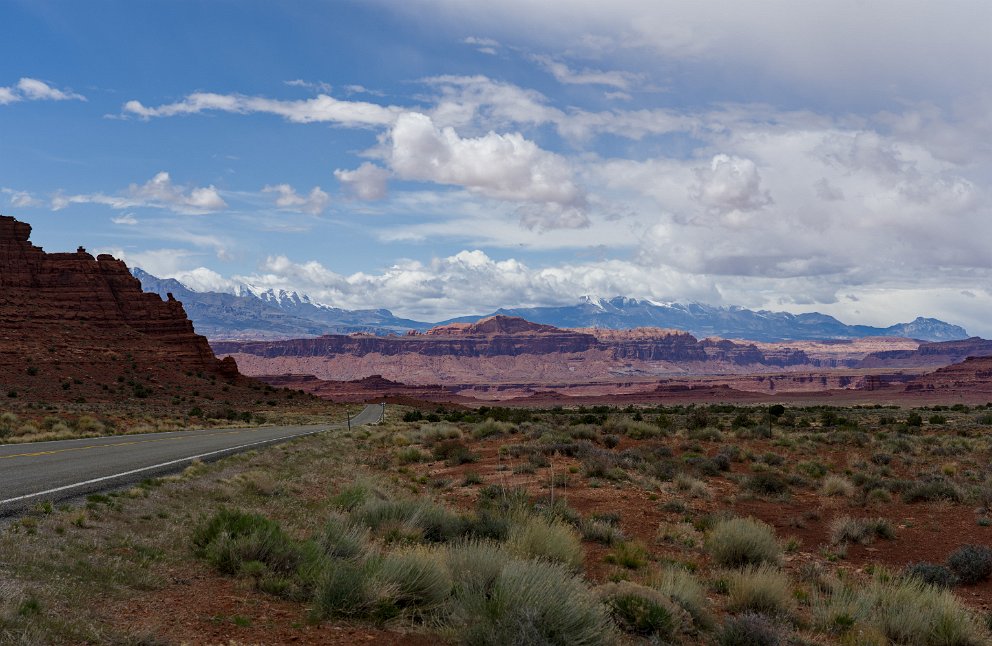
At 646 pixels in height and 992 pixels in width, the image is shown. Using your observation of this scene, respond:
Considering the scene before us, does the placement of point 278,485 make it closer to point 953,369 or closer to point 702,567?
point 702,567

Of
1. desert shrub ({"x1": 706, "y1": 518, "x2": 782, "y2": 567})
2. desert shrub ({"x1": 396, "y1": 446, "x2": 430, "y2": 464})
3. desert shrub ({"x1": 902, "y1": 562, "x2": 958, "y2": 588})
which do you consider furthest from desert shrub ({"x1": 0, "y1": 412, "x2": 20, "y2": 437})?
desert shrub ({"x1": 902, "y1": 562, "x2": 958, "y2": 588})

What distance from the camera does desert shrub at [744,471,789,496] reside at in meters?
19.1

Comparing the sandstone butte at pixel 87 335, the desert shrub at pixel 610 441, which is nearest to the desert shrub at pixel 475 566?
the desert shrub at pixel 610 441

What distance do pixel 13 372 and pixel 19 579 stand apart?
6803cm

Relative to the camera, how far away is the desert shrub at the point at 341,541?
883cm

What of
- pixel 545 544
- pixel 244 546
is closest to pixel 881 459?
pixel 545 544

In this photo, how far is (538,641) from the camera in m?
5.72

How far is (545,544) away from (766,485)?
37.7 ft

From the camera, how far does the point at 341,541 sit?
29.4ft

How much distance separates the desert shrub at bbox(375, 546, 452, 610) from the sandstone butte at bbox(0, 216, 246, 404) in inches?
2184

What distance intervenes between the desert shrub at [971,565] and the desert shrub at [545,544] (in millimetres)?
6448

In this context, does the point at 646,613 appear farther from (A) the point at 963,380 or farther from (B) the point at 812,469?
(A) the point at 963,380

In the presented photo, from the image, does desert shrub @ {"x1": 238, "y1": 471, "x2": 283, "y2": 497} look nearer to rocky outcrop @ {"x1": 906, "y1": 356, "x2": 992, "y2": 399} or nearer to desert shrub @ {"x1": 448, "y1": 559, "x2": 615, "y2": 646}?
desert shrub @ {"x1": 448, "y1": 559, "x2": 615, "y2": 646}

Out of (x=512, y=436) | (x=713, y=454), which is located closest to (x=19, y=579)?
(x=713, y=454)
